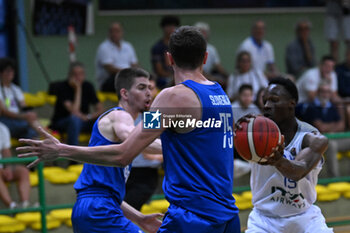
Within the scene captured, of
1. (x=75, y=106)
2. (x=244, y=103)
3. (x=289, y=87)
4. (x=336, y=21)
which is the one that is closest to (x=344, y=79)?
(x=336, y=21)

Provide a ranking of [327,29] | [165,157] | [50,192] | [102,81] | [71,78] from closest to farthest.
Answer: [165,157] → [50,192] → [71,78] → [102,81] → [327,29]

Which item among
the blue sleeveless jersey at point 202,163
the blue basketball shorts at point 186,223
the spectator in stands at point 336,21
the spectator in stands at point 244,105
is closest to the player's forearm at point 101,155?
the blue sleeveless jersey at point 202,163

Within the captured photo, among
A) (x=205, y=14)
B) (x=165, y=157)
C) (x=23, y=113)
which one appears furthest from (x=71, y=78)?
(x=165, y=157)

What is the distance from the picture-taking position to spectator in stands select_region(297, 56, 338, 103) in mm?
9734

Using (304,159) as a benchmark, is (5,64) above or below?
above

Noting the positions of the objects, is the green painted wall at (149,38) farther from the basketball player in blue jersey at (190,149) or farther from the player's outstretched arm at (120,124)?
the basketball player in blue jersey at (190,149)

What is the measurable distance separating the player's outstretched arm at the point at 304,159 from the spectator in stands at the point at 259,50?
595 centimetres

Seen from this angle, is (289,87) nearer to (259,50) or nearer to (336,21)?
(259,50)

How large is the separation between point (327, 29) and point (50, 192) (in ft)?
21.1

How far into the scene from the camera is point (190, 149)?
→ 11.9ft

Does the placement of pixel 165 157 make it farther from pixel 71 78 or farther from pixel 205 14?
pixel 205 14

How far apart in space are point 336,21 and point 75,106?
535 centimetres

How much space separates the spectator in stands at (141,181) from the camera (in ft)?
20.0

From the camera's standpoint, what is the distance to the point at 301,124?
15.4ft
